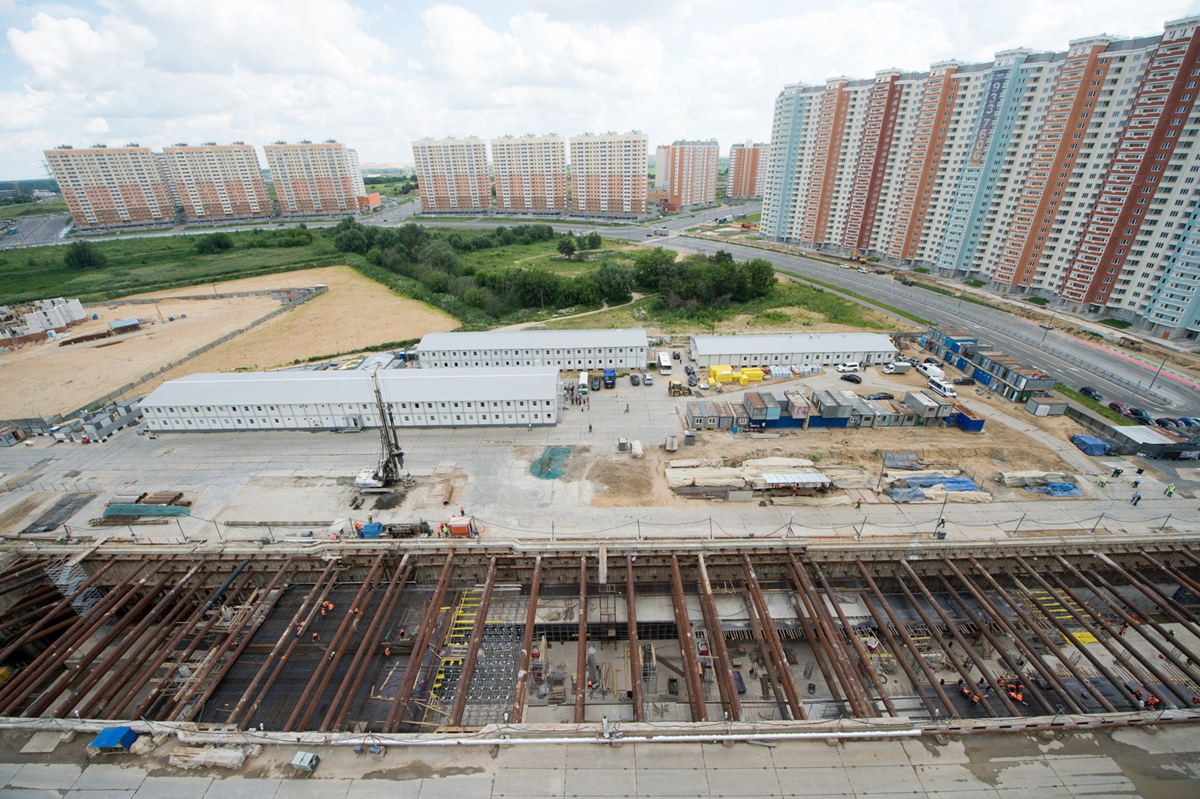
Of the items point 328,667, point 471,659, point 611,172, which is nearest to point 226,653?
point 328,667

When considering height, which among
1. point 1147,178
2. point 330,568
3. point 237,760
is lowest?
point 330,568

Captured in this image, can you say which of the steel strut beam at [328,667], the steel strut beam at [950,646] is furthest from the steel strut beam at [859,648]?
the steel strut beam at [328,667]

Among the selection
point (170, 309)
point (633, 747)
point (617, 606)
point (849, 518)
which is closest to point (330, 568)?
point (617, 606)

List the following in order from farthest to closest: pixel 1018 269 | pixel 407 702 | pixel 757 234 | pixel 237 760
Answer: pixel 757 234 → pixel 1018 269 → pixel 407 702 → pixel 237 760

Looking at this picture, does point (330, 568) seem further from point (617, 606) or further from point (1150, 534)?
point (1150, 534)

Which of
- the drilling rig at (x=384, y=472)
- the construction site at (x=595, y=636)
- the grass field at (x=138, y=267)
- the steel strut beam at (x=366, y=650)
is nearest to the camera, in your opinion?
the steel strut beam at (x=366, y=650)

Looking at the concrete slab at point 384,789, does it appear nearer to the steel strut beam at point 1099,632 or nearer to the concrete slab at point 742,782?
the concrete slab at point 742,782

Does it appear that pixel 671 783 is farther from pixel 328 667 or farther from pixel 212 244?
pixel 212 244

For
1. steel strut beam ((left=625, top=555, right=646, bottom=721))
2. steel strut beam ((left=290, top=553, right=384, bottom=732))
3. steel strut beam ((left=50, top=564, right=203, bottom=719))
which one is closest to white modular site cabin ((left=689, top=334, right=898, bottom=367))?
steel strut beam ((left=625, top=555, right=646, bottom=721))
